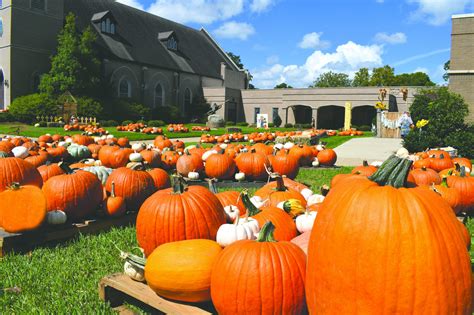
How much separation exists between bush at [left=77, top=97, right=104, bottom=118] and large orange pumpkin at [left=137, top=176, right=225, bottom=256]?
28596 mm

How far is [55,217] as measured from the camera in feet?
15.6

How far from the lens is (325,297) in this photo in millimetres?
2141

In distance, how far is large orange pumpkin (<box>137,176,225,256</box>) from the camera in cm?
350

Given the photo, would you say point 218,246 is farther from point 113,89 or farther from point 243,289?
point 113,89

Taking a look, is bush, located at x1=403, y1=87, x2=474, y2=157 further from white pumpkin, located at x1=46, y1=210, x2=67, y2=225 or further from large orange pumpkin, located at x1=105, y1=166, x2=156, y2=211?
white pumpkin, located at x1=46, y1=210, x2=67, y2=225

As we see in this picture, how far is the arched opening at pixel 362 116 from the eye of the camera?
153 feet

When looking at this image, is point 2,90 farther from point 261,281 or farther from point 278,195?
point 261,281

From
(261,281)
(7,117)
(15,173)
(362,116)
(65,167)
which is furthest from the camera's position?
(362,116)

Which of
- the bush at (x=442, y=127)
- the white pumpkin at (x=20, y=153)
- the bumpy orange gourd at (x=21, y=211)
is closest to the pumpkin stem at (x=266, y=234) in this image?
the bumpy orange gourd at (x=21, y=211)

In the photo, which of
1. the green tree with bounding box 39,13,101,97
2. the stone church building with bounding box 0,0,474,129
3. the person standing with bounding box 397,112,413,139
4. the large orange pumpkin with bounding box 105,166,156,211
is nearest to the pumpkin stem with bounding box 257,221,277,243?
the large orange pumpkin with bounding box 105,166,156,211

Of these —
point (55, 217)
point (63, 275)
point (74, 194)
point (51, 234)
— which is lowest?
point (63, 275)

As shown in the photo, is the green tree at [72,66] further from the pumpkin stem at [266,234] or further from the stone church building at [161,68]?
the pumpkin stem at [266,234]

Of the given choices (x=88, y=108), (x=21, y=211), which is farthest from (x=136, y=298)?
(x=88, y=108)

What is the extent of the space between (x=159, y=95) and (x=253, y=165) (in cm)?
3741
